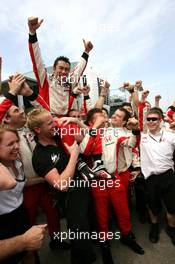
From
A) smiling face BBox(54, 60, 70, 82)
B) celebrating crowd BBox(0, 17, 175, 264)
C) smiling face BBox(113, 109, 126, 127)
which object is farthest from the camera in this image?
smiling face BBox(113, 109, 126, 127)

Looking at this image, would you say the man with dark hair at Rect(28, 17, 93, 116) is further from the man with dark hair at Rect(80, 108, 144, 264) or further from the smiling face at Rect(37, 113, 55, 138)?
the smiling face at Rect(37, 113, 55, 138)

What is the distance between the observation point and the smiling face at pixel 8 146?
5.89 feet

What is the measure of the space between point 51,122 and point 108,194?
1.13 meters

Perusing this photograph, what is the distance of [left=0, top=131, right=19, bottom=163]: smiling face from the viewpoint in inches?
70.6

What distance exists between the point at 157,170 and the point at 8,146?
6.57 ft

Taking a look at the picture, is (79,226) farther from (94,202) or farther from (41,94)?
(41,94)

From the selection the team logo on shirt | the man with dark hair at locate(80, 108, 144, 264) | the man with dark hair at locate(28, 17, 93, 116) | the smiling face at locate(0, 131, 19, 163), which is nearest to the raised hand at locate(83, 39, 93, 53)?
the man with dark hair at locate(28, 17, 93, 116)

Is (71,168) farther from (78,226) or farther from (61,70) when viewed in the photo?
(61,70)

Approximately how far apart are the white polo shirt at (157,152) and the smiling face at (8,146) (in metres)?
1.88

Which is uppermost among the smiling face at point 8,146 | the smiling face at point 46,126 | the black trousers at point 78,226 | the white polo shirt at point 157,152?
the smiling face at point 46,126

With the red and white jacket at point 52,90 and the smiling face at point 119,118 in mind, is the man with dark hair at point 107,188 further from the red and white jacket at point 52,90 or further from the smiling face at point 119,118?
the smiling face at point 119,118

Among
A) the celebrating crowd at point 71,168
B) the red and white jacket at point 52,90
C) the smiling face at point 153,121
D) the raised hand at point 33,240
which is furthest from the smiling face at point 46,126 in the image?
the smiling face at point 153,121

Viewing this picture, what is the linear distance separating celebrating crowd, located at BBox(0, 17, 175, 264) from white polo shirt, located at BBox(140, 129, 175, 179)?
13 millimetres

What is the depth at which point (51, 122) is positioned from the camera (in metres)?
2.24
